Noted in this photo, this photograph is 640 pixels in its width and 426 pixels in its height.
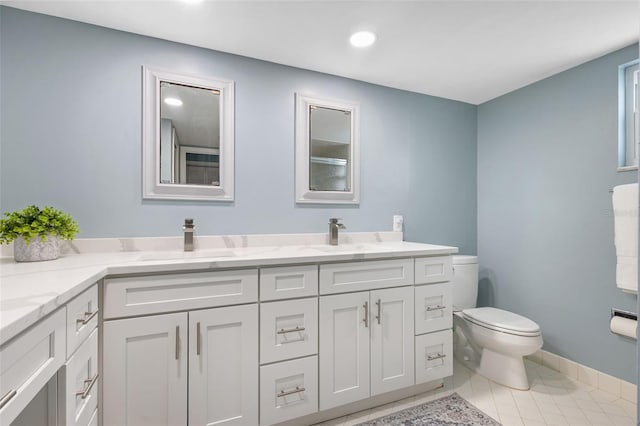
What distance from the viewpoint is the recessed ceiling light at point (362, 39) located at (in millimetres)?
1801

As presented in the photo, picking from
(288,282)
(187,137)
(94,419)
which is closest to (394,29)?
(187,137)

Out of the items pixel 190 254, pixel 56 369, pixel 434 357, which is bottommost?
pixel 434 357

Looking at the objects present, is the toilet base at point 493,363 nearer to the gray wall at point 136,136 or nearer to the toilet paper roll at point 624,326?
the toilet paper roll at point 624,326

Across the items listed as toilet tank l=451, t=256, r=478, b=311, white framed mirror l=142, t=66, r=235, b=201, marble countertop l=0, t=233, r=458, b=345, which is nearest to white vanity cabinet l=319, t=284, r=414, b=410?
marble countertop l=0, t=233, r=458, b=345

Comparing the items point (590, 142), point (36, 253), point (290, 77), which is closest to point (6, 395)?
point (36, 253)

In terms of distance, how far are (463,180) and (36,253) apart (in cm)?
300

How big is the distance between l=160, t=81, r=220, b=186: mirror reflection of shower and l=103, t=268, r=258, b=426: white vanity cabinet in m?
0.77

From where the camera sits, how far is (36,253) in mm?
1404

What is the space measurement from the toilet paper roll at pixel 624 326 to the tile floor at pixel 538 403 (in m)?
0.42

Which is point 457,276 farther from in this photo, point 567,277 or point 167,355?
point 167,355

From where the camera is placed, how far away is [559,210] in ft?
7.38

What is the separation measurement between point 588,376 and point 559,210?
1116 mm

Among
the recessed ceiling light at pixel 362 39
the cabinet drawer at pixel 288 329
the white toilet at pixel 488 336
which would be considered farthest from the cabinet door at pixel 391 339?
the recessed ceiling light at pixel 362 39

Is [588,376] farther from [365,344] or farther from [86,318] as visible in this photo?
[86,318]
